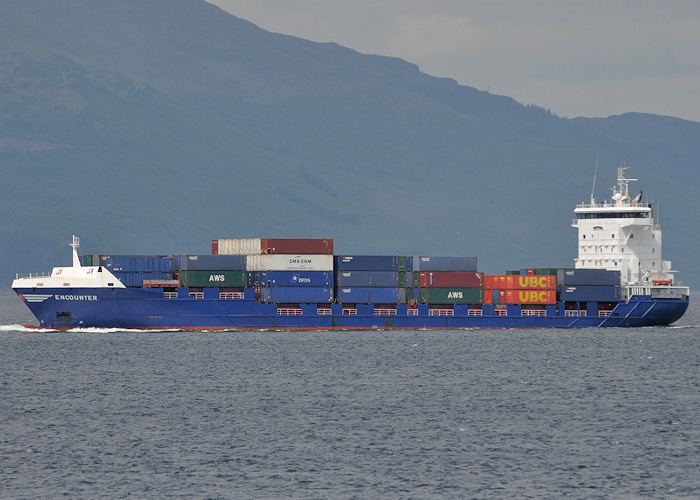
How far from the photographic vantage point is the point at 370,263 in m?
79.4

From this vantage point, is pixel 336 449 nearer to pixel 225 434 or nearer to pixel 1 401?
pixel 225 434

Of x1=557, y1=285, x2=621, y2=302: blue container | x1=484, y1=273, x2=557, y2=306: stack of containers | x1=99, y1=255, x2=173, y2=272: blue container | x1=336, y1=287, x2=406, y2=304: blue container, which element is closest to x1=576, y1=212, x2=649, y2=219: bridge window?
x1=557, y1=285, x2=621, y2=302: blue container

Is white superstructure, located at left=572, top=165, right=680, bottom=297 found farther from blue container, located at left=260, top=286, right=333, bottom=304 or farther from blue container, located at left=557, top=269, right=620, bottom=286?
blue container, located at left=260, top=286, right=333, bottom=304

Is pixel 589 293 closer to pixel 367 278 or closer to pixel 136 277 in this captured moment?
pixel 367 278

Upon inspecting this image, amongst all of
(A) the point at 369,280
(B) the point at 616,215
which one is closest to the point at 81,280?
(A) the point at 369,280

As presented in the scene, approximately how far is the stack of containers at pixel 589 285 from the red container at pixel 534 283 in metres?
1.15

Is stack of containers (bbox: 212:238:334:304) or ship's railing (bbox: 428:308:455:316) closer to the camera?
stack of containers (bbox: 212:238:334:304)

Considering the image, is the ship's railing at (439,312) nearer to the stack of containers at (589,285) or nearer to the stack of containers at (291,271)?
the stack of containers at (291,271)

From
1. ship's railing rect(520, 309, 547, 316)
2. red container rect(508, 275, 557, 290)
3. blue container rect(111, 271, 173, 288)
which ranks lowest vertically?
ship's railing rect(520, 309, 547, 316)

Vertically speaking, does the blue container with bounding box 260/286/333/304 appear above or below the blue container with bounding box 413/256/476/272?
below

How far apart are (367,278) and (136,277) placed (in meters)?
16.6

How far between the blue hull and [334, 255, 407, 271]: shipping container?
2.79 meters

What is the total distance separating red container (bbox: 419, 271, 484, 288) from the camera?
262 feet

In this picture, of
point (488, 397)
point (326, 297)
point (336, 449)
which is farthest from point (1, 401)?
point (326, 297)
